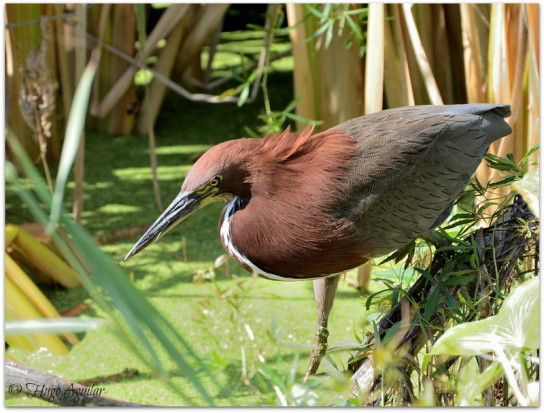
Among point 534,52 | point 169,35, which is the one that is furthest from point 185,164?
point 534,52


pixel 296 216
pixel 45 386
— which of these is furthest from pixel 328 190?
pixel 45 386

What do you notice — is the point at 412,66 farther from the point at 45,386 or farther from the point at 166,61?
Result: the point at 45,386

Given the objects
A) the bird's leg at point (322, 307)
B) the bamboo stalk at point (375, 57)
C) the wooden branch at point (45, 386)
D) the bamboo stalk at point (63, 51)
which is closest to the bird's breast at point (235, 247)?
the bird's leg at point (322, 307)

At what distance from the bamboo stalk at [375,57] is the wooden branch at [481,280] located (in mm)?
754

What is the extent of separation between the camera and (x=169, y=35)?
2.83 metres

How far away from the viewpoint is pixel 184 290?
215 cm

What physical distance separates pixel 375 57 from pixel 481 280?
0.87 metres

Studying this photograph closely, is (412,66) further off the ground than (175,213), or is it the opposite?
(412,66)

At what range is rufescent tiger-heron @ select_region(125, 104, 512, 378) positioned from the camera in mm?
1259

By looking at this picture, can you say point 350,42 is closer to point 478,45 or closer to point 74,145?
point 478,45

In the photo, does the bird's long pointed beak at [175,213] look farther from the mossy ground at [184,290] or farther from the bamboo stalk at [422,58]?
the bamboo stalk at [422,58]

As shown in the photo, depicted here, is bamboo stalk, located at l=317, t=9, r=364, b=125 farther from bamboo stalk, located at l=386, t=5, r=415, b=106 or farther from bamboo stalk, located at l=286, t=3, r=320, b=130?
bamboo stalk, located at l=386, t=5, r=415, b=106

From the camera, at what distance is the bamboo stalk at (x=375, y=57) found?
1.88 meters

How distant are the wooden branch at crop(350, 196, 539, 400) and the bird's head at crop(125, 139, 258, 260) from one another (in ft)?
1.09
